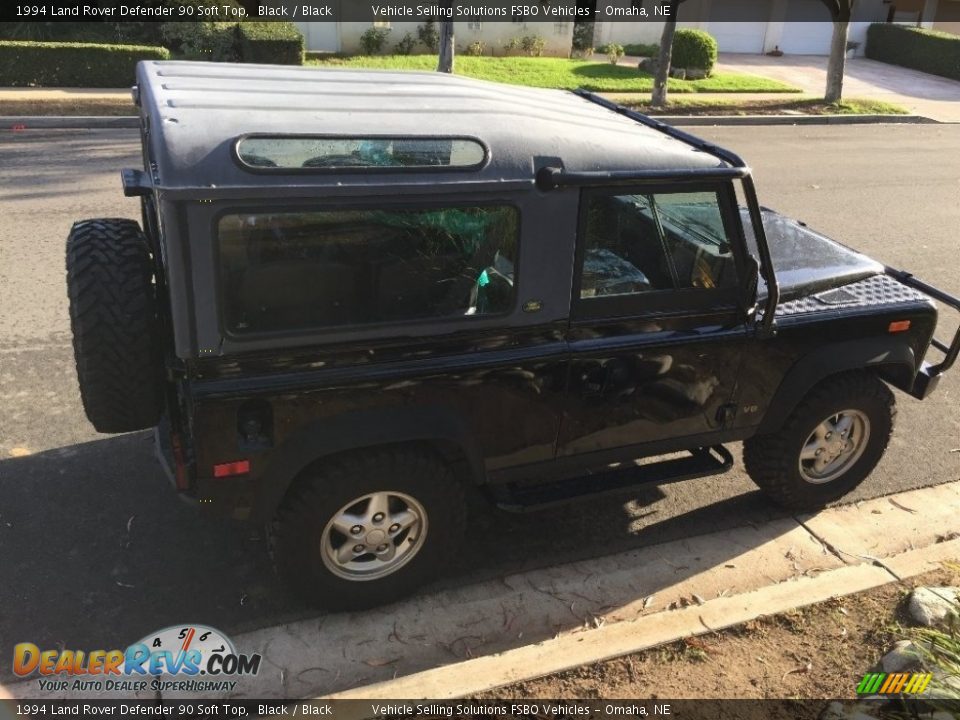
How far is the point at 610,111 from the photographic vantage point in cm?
430

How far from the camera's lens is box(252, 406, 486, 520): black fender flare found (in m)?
3.23

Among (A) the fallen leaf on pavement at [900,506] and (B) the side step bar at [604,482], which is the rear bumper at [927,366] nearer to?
(A) the fallen leaf on pavement at [900,506]

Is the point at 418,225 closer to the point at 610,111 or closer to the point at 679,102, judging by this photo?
the point at 610,111

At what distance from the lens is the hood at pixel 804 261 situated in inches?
162

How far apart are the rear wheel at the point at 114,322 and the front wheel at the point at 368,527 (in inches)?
29.1

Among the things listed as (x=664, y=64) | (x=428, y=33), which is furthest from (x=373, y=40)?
(x=664, y=64)

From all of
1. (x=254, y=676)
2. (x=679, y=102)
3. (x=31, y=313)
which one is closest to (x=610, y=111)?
(x=254, y=676)

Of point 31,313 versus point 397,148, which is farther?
point 31,313

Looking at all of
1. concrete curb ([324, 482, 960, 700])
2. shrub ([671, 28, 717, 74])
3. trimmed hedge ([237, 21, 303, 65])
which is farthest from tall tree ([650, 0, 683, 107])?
concrete curb ([324, 482, 960, 700])

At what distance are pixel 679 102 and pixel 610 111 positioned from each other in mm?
13206

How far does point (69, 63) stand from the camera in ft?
48.5

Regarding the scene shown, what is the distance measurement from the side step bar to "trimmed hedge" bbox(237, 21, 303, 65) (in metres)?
13.8

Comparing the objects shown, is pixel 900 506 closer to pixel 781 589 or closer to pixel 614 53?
pixel 781 589

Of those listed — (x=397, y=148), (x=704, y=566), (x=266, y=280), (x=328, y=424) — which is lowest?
(x=704, y=566)
